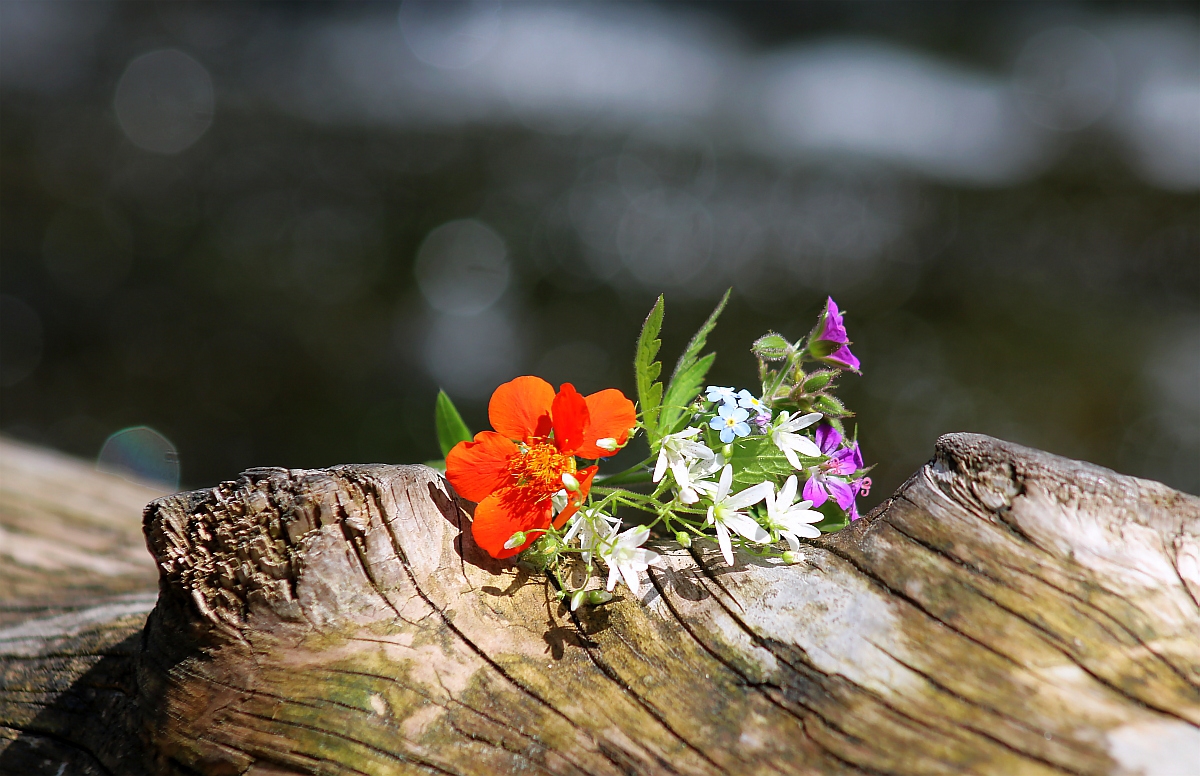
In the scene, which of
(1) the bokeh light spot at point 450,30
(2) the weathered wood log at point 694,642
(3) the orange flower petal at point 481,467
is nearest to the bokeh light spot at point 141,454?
(1) the bokeh light spot at point 450,30

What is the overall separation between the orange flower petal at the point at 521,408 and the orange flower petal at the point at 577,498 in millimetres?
108

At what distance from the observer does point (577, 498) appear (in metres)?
1.21

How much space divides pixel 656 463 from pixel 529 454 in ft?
0.74

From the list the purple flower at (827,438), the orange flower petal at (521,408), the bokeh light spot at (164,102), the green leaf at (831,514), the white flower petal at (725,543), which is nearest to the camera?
the white flower petal at (725,543)

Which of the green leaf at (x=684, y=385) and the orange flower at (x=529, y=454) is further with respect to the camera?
the green leaf at (x=684, y=385)

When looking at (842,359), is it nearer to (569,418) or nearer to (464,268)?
(569,418)

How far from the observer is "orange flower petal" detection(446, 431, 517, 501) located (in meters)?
1.24

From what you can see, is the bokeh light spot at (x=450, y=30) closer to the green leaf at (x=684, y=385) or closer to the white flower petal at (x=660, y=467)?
the green leaf at (x=684, y=385)

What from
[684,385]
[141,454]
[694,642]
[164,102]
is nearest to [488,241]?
[164,102]

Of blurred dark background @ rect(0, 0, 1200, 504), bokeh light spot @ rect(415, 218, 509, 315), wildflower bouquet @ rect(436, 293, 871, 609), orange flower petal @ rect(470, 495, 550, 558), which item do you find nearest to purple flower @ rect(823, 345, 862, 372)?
wildflower bouquet @ rect(436, 293, 871, 609)

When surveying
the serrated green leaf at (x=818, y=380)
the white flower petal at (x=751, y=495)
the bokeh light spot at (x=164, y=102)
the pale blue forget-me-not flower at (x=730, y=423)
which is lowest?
the white flower petal at (x=751, y=495)

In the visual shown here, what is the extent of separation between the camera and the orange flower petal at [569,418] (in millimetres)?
1228

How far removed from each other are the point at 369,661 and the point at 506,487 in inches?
13.7

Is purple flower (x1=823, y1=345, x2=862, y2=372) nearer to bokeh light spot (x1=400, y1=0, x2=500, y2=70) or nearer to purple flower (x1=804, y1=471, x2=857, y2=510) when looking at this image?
purple flower (x1=804, y1=471, x2=857, y2=510)
